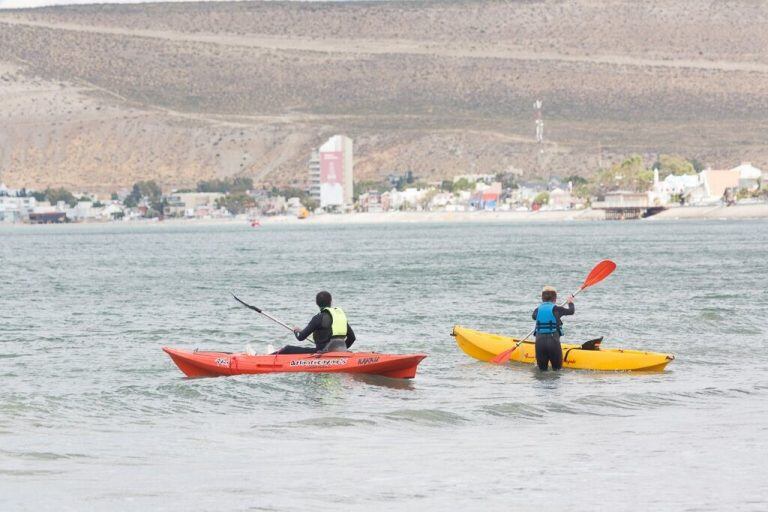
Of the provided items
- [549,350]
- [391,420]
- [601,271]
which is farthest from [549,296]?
[391,420]

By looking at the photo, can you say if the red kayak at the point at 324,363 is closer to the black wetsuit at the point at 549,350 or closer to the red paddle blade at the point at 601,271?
the black wetsuit at the point at 549,350

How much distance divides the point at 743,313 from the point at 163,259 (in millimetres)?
68404

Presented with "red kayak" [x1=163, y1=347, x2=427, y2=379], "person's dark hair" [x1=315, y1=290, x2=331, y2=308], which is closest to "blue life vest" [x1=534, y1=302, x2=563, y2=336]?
"red kayak" [x1=163, y1=347, x2=427, y2=379]

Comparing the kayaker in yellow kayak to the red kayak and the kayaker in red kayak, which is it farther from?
the kayaker in red kayak

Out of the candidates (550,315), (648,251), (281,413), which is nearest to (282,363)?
(281,413)

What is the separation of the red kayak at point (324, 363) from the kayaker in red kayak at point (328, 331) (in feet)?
0.86

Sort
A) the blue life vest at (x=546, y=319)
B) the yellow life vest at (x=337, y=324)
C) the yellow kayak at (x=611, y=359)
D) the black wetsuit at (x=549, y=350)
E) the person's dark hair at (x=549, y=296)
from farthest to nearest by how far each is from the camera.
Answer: the yellow kayak at (x=611, y=359) → the black wetsuit at (x=549, y=350) → the blue life vest at (x=546, y=319) → the person's dark hair at (x=549, y=296) → the yellow life vest at (x=337, y=324)

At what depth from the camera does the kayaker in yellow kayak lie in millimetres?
27641

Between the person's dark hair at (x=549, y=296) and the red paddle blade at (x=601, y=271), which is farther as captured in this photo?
the red paddle blade at (x=601, y=271)

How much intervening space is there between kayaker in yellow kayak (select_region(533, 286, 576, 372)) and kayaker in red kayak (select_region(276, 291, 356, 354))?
3.29 meters

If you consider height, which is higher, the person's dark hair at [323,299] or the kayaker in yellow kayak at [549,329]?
the person's dark hair at [323,299]

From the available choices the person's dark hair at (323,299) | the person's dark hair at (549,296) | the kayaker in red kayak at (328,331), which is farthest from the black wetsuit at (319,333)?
the person's dark hair at (549,296)

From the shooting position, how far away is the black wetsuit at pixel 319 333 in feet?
86.9

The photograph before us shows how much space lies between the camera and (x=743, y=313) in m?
44.6
